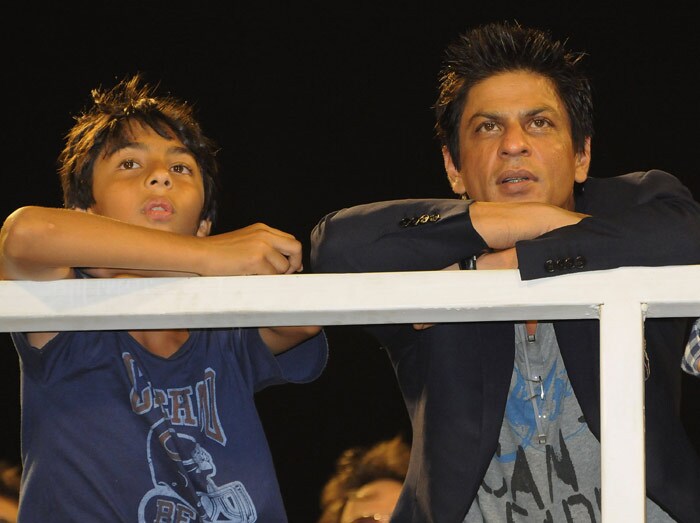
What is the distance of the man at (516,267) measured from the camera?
1321 millimetres

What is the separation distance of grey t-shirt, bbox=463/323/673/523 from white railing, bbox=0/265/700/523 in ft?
2.14

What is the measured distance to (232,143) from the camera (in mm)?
3461

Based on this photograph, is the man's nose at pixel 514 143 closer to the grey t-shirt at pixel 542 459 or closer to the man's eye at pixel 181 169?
the grey t-shirt at pixel 542 459

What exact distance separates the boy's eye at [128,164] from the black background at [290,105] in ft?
5.53

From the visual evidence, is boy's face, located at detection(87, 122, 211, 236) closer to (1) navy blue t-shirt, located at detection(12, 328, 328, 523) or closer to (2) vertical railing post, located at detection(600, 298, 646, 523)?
(1) navy blue t-shirt, located at detection(12, 328, 328, 523)

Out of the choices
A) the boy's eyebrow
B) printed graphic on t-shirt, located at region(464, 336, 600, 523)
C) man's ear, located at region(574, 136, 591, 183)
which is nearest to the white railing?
printed graphic on t-shirt, located at region(464, 336, 600, 523)

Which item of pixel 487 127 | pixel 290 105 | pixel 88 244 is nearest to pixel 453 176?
pixel 487 127

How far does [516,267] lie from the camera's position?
4.30 ft

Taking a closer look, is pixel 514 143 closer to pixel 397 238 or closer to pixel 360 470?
pixel 397 238

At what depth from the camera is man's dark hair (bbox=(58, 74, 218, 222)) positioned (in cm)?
174

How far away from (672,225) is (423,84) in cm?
220

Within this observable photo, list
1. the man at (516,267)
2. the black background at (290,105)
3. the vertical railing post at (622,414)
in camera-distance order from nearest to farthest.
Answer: the vertical railing post at (622,414) < the man at (516,267) < the black background at (290,105)

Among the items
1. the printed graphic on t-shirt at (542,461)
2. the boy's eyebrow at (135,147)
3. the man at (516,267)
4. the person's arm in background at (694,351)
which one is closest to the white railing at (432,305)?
the man at (516,267)

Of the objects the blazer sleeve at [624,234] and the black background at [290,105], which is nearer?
the blazer sleeve at [624,234]
